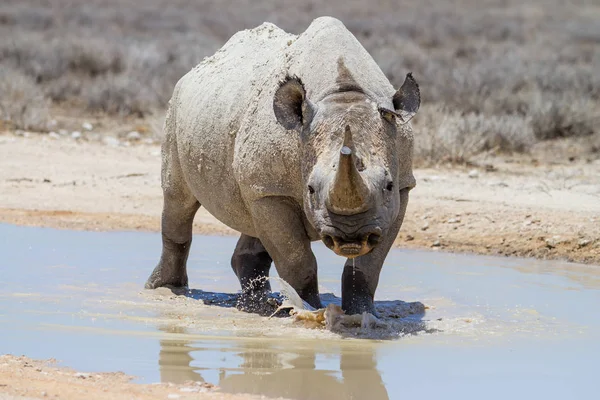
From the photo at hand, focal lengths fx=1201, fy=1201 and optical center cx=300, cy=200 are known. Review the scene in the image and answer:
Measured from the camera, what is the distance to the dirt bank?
→ 1206 cm

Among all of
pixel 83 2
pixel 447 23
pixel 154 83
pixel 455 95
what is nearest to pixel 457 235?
pixel 455 95

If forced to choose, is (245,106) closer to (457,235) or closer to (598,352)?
(598,352)

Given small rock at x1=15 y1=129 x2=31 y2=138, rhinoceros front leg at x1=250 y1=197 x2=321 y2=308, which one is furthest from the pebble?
rhinoceros front leg at x1=250 y1=197 x2=321 y2=308

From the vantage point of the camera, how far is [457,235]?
1240cm

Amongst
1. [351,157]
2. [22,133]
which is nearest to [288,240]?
[351,157]

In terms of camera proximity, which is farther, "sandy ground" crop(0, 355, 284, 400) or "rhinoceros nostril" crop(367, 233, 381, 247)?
"rhinoceros nostril" crop(367, 233, 381, 247)

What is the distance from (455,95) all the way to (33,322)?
1583 centimetres

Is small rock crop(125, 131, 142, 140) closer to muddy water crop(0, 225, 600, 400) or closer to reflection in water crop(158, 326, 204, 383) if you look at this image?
muddy water crop(0, 225, 600, 400)

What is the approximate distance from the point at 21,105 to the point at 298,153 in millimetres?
12842

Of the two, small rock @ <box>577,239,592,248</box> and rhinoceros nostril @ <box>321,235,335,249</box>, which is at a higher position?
rhinoceros nostril @ <box>321,235,335,249</box>

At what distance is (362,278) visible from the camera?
788cm

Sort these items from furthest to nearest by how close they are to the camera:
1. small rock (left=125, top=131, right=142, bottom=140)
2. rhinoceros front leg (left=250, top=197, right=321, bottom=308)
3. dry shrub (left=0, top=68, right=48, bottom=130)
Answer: small rock (left=125, top=131, right=142, bottom=140) → dry shrub (left=0, top=68, right=48, bottom=130) → rhinoceros front leg (left=250, top=197, right=321, bottom=308)

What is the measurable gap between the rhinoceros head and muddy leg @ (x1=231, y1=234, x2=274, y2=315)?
1927mm

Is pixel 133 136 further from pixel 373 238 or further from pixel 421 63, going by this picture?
pixel 373 238
